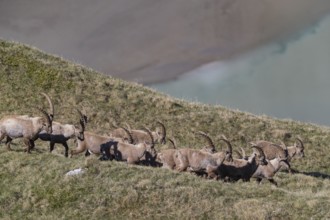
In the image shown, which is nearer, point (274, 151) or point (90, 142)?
point (90, 142)

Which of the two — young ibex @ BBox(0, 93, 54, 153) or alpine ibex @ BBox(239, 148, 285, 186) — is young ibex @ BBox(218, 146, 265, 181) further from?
young ibex @ BBox(0, 93, 54, 153)

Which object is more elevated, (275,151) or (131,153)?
(275,151)

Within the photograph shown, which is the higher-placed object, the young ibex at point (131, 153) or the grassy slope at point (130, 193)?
the young ibex at point (131, 153)

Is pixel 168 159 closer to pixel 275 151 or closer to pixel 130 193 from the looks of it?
pixel 130 193

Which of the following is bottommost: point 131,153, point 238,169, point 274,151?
point 238,169

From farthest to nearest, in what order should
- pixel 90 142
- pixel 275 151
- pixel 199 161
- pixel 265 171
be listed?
1. pixel 275 151
2. pixel 265 171
3. pixel 90 142
4. pixel 199 161

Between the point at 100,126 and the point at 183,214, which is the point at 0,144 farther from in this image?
the point at 100,126

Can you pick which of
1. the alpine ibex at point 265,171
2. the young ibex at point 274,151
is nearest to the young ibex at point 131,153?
the alpine ibex at point 265,171

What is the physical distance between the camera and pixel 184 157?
27.6 m

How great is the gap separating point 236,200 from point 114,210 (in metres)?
4.59

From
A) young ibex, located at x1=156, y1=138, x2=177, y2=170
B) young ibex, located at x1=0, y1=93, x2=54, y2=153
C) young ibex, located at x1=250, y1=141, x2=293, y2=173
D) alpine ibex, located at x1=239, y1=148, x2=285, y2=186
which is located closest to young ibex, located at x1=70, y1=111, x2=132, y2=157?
young ibex, located at x1=0, y1=93, x2=54, y2=153

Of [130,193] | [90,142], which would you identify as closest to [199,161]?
[130,193]

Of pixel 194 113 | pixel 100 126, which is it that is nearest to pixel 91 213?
pixel 100 126

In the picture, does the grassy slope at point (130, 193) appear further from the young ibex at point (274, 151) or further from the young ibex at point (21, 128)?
the young ibex at point (274, 151)
